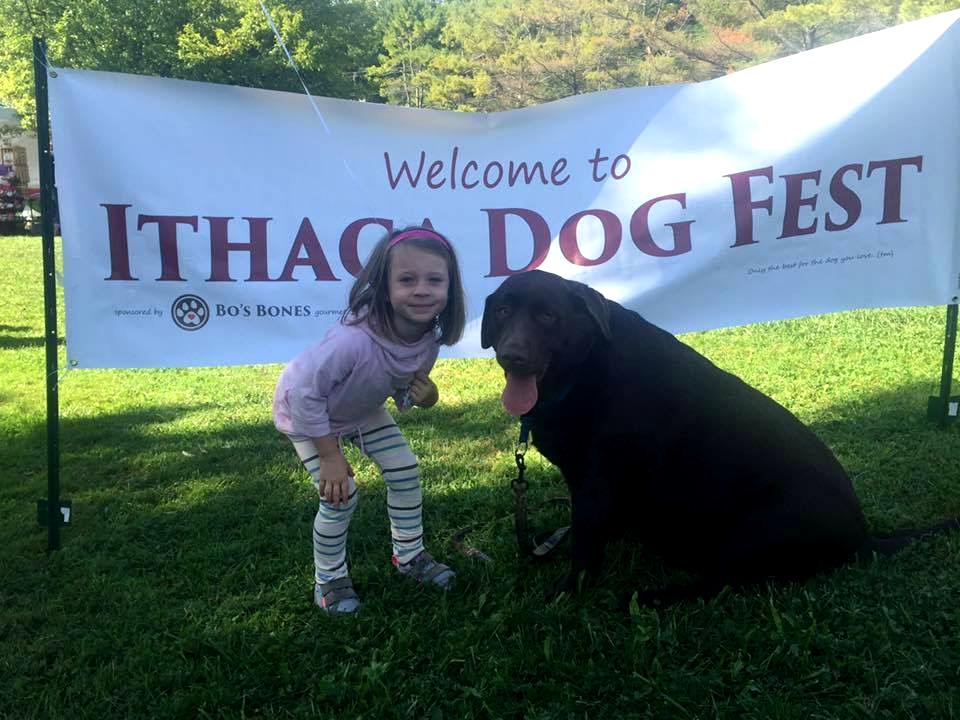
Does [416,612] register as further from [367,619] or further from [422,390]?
[422,390]

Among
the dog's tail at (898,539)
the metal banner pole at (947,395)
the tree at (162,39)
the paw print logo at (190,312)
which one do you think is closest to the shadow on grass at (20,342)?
the paw print logo at (190,312)

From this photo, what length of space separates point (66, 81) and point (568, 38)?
33052 mm

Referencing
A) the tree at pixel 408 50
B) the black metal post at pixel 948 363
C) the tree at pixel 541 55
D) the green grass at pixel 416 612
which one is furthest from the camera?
the tree at pixel 408 50

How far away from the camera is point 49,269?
3.02 meters

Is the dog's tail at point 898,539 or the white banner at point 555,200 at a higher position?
the white banner at point 555,200

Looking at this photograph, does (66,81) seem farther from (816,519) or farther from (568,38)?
(568,38)

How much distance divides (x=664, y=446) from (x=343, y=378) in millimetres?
1102

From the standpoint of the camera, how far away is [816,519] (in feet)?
8.40

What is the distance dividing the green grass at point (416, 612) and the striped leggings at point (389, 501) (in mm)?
158

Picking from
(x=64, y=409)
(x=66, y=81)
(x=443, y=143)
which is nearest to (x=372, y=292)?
(x=443, y=143)

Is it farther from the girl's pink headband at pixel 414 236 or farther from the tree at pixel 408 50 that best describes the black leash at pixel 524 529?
the tree at pixel 408 50

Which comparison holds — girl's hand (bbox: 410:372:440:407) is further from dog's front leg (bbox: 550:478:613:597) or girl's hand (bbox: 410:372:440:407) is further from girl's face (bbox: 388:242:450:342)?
dog's front leg (bbox: 550:478:613:597)

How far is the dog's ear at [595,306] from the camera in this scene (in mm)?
2568

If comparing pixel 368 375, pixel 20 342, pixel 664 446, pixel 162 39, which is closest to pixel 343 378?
pixel 368 375
